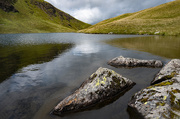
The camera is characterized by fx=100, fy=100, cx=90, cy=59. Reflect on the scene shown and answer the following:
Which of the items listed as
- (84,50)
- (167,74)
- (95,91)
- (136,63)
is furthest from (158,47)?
(95,91)

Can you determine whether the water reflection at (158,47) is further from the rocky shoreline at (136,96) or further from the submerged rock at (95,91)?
the submerged rock at (95,91)

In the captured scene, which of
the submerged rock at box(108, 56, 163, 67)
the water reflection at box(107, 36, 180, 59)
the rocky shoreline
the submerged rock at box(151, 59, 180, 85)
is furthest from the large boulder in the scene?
the water reflection at box(107, 36, 180, 59)

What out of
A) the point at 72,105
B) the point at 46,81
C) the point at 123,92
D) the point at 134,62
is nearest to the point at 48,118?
the point at 72,105

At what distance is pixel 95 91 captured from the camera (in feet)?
21.0

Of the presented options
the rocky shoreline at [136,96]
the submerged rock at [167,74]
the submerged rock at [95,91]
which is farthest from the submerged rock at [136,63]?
the submerged rock at [95,91]

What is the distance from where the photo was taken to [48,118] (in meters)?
5.25

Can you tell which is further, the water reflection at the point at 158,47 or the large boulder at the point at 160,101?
the water reflection at the point at 158,47

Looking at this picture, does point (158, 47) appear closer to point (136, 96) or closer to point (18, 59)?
point (136, 96)

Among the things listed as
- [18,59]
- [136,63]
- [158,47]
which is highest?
[158,47]

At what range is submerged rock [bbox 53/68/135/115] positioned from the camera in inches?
227

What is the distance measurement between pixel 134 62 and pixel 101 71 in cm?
650

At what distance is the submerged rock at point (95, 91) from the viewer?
5.77 metres

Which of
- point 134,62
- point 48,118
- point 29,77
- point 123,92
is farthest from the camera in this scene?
point 134,62

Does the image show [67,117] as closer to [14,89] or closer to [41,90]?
[41,90]
